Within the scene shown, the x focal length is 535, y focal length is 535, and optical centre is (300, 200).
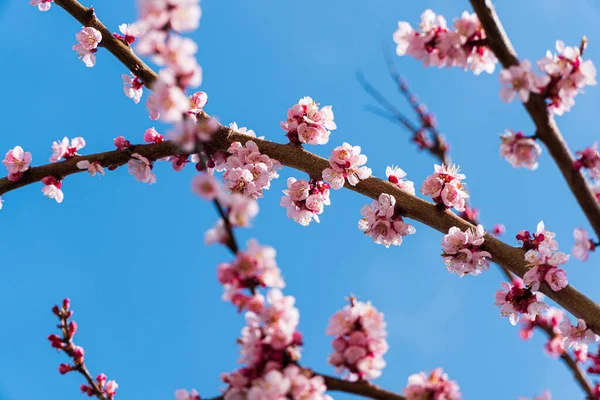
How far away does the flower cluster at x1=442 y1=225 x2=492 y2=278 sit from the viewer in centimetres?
395

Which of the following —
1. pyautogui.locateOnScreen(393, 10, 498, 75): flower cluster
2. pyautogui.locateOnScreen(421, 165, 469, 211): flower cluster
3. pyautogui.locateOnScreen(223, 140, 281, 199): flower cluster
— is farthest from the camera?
pyautogui.locateOnScreen(223, 140, 281, 199): flower cluster

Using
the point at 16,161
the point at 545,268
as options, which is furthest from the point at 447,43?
the point at 16,161

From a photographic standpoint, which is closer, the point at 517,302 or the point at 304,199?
the point at 517,302

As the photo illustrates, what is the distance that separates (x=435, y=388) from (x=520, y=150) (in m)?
1.34

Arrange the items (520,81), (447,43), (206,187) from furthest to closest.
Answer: (447,43), (520,81), (206,187)

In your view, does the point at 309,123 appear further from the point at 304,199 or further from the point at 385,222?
the point at 385,222

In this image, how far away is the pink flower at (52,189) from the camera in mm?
4395

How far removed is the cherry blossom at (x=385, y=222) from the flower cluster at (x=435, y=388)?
77.6 inches

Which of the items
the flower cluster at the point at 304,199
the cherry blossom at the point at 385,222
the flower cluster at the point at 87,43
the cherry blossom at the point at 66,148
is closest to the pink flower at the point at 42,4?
the flower cluster at the point at 87,43

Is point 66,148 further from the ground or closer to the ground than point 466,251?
further from the ground

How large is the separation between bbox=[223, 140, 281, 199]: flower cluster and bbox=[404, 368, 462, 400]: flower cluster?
97.8 inches

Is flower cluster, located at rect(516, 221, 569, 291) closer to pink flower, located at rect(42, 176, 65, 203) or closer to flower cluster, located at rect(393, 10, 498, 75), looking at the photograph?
flower cluster, located at rect(393, 10, 498, 75)

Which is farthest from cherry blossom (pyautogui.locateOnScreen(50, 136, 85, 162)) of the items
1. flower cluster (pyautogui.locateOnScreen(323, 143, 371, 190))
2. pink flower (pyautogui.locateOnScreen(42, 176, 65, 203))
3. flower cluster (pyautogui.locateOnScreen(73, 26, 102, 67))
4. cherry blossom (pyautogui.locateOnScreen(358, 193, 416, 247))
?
cherry blossom (pyautogui.locateOnScreen(358, 193, 416, 247))

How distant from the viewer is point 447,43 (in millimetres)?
3082
